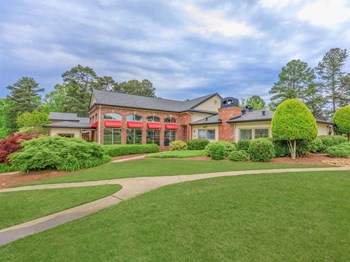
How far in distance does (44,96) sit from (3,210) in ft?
190

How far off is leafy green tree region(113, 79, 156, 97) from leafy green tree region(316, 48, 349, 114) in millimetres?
44066

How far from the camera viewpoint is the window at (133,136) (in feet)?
73.5

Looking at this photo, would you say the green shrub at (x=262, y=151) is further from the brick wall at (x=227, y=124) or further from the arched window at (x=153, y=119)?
the arched window at (x=153, y=119)

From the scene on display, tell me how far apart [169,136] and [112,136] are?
795cm

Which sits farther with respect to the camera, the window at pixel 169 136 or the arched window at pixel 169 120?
the arched window at pixel 169 120

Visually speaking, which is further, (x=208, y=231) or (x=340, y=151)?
(x=340, y=151)

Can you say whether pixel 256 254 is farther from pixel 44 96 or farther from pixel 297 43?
pixel 44 96

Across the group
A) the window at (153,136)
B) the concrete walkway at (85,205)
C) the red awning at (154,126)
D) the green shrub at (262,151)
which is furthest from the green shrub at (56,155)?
the window at (153,136)

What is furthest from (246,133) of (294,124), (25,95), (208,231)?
(25,95)

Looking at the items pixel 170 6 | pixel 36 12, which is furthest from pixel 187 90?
pixel 36 12

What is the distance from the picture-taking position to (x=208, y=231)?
3.35m

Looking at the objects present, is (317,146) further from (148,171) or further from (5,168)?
(5,168)

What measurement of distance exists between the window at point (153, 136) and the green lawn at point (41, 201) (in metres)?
17.3

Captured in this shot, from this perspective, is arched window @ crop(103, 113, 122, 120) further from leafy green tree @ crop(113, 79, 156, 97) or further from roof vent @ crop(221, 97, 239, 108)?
leafy green tree @ crop(113, 79, 156, 97)
